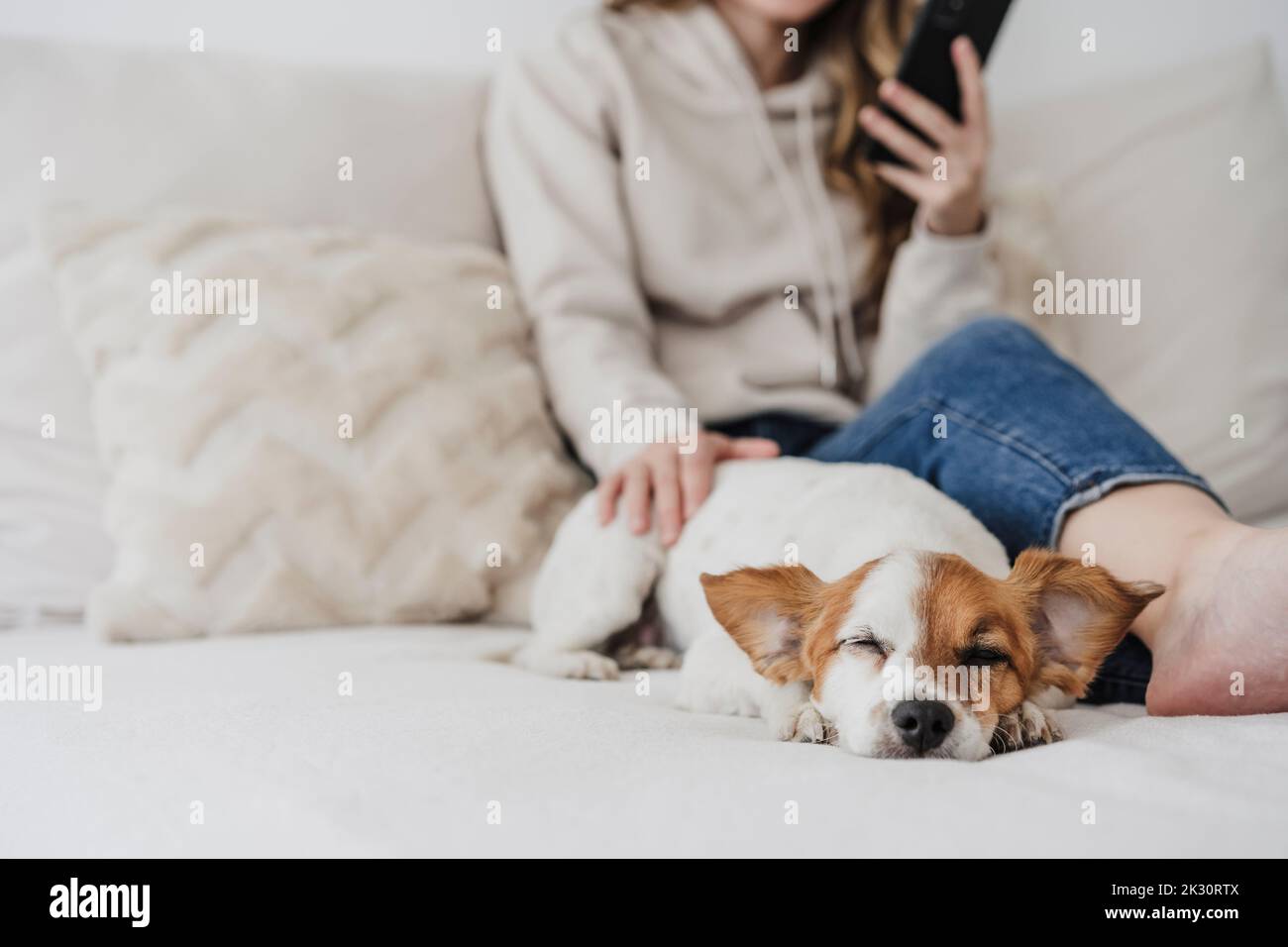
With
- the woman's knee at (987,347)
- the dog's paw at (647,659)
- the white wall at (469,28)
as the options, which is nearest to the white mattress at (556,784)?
the dog's paw at (647,659)

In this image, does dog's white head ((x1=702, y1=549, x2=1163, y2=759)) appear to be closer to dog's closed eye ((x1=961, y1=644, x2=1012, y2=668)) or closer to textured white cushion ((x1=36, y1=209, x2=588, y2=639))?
dog's closed eye ((x1=961, y1=644, x2=1012, y2=668))

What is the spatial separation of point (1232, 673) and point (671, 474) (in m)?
0.81

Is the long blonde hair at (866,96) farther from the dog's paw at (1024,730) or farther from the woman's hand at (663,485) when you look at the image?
the dog's paw at (1024,730)

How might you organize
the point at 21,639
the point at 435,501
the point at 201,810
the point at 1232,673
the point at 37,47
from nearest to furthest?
the point at 201,810 < the point at 1232,673 < the point at 21,639 < the point at 435,501 < the point at 37,47

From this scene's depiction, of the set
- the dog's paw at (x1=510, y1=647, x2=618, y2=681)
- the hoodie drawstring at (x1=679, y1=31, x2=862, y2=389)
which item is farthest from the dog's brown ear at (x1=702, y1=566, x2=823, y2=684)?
the hoodie drawstring at (x1=679, y1=31, x2=862, y2=389)

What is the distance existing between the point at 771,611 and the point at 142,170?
1.44 metres

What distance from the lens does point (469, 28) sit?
2686 mm

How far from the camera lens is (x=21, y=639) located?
1617 millimetres

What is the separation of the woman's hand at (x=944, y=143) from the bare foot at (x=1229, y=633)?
979 millimetres

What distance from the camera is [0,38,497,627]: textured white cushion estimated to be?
5.88ft

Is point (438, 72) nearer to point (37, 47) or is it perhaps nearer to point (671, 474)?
point (37, 47)

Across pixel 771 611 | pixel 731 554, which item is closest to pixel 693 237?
pixel 731 554

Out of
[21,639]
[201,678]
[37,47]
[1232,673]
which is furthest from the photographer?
[37,47]

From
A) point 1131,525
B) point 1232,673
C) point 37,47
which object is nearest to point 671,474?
point 1131,525
